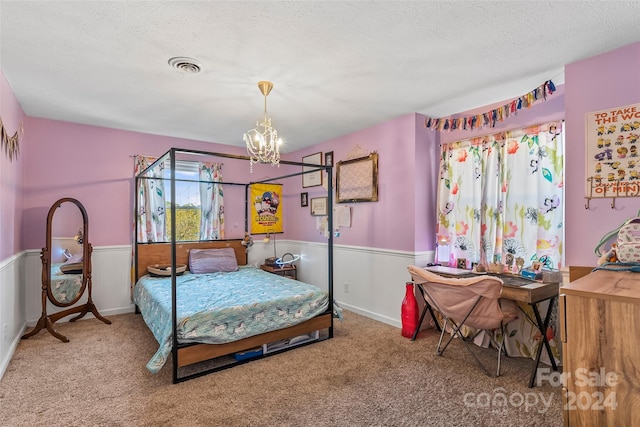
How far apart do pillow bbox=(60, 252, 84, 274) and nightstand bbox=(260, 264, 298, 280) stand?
89.0 inches

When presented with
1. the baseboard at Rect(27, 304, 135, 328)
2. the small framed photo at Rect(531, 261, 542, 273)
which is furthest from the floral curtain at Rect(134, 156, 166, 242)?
the small framed photo at Rect(531, 261, 542, 273)

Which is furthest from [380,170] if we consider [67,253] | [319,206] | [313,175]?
[67,253]

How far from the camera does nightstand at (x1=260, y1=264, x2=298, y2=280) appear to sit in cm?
476

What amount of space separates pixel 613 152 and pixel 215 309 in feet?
9.98

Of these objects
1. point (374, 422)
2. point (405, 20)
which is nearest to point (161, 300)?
point (374, 422)

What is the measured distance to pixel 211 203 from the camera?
4.55 m

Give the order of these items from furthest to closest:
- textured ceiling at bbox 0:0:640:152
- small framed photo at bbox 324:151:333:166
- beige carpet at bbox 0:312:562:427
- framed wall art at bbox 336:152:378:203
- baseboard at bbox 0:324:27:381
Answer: small framed photo at bbox 324:151:333:166 → framed wall art at bbox 336:152:378:203 → baseboard at bbox 0:324:27:381 → beige carpet at bbox 0:312:562:427 → textured ceiling at bbox 0:0:640:152

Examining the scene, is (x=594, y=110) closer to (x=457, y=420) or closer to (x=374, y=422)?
(x=457, y=420)

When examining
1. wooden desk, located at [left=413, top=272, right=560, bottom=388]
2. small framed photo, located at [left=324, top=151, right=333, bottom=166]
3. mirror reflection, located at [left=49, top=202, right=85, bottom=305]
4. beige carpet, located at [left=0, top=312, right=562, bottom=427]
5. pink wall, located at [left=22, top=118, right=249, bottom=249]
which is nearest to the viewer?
beige carpet, located at [left=0, top=312, right=562, bottom=427]

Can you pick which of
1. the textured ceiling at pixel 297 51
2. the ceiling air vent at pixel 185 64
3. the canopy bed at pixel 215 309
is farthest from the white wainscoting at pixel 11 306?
the ceiling air vent at pixel 185 64

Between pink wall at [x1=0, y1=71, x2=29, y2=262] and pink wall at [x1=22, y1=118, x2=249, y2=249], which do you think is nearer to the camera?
pink wall at [x1=0, y1=71, x2=29, y2=262]

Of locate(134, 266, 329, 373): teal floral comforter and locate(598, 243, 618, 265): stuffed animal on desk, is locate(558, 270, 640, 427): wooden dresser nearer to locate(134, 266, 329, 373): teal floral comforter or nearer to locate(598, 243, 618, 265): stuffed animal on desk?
locate(598, 243, 618, 265): stuffed animal on desk

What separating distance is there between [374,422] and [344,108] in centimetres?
269

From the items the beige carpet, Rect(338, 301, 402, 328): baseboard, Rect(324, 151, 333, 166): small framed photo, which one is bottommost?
the beige carpet
